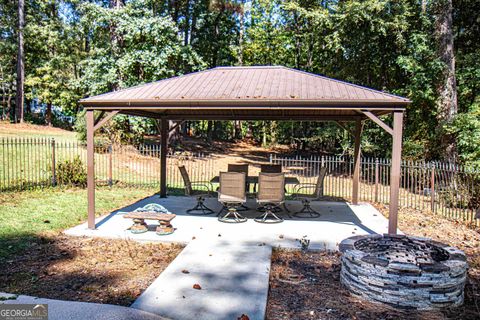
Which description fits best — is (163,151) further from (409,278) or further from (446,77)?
(446,77)

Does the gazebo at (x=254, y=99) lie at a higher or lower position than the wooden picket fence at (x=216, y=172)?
higher

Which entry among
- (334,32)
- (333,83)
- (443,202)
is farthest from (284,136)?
(333,83)

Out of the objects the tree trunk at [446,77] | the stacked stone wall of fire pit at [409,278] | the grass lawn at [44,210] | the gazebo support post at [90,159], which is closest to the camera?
the stacked stone wall of fire pit at [409,278]

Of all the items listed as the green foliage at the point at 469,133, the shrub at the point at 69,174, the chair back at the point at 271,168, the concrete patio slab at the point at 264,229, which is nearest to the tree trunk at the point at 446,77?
the green foliage at the point at 469,133

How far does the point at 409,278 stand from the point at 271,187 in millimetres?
3865

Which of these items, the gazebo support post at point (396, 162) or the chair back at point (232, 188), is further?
the chair back at point (232, 188)

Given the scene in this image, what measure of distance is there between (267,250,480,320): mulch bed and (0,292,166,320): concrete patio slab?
1.37 meters

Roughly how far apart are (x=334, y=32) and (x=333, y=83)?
9193 mm

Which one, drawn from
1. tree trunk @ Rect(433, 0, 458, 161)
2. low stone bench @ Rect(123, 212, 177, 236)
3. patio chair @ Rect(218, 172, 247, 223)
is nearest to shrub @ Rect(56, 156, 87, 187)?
low stone bench @ Rect(123, 212, 177, 236)

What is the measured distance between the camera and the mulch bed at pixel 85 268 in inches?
165

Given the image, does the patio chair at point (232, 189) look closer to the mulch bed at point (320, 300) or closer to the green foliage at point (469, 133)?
the mulch bed at point (320, 300)

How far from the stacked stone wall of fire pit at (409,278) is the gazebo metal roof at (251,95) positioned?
2891 millimetres

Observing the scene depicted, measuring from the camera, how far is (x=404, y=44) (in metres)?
14.8

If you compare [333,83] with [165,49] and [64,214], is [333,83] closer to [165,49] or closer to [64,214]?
[64,214]
